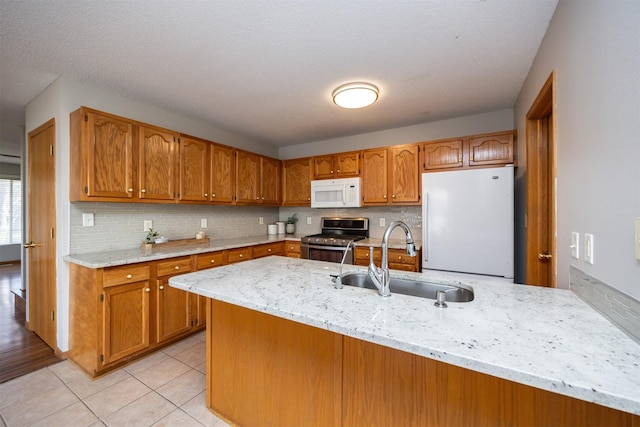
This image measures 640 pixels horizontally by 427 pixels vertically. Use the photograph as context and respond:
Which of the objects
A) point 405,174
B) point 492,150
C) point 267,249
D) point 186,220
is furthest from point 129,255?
point 492,150

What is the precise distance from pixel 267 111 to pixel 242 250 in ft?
5.56

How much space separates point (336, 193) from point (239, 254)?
1537mm

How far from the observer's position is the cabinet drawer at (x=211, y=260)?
275 cm

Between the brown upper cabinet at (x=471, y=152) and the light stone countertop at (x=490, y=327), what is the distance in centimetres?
191

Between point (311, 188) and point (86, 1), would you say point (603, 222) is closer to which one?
point (86, 1)

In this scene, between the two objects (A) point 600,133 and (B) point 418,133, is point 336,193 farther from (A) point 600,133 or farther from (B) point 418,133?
(A) point 600,133

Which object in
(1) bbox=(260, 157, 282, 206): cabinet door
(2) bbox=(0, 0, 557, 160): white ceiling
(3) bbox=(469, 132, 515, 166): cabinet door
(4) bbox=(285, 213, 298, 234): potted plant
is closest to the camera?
Answer: (2) bbox=(0, 0, 557, 160): white ceiling

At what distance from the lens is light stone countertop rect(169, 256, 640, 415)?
625mm

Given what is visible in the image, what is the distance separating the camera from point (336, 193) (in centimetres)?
372

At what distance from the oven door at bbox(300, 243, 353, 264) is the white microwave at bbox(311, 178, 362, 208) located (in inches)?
25.1

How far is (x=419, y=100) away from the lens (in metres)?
2.73

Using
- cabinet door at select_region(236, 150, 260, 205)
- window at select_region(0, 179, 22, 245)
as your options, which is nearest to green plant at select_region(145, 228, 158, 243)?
cabinet door at select_region(236, 150, 260, 205)

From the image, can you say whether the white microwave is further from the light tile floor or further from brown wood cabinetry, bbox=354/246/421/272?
the light tile floor

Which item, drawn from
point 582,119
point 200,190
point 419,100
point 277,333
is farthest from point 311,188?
point 582,119
